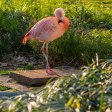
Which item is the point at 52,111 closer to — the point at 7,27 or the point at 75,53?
the point at 75,53

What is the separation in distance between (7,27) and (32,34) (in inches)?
91.1

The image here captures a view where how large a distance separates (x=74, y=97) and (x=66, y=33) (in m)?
5.89

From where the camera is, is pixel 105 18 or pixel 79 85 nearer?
pixel 79 85

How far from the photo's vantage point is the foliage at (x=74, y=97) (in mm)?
4191

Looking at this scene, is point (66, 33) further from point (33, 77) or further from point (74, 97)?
point (74, 97)

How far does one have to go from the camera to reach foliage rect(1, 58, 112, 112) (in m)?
4.19

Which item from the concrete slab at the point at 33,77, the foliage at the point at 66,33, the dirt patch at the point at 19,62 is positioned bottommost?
the concrete slab at the point at 33,77

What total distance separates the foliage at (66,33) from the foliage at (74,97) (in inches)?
192

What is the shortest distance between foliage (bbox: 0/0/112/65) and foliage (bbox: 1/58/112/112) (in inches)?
192

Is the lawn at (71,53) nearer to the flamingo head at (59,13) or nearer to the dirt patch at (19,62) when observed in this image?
the dirt patch at (19,62)

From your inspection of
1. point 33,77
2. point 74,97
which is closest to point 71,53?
point 33,77

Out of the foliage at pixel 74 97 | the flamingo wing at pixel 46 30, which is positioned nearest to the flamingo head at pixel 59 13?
the flamingo wing at pixel 46 30

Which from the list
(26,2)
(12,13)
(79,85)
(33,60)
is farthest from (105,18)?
(79,85)

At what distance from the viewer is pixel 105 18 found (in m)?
14.3
